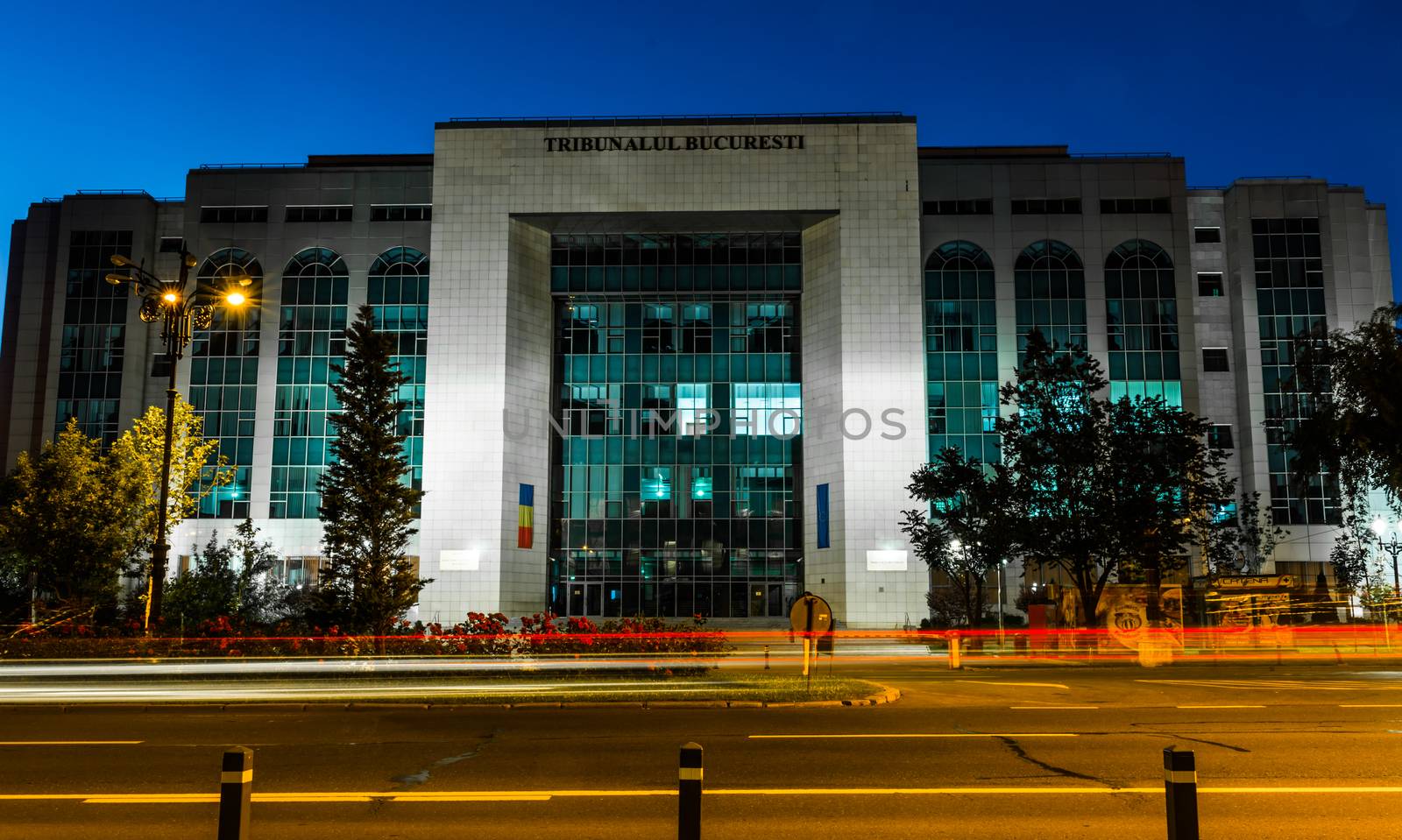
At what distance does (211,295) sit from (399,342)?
40.4 meters

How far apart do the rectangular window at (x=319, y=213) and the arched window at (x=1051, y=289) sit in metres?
42.3

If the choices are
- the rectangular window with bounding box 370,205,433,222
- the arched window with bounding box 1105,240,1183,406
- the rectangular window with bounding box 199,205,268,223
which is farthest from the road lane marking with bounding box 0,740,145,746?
the arched window with bounding box 1105,240,1183,406

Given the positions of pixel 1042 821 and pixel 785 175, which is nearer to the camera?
pixel 1042 821

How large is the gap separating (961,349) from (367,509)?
39044 mm

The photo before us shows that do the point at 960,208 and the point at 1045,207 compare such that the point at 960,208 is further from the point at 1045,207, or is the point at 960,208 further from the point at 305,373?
the point at 305,373

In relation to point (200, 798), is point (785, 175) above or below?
above

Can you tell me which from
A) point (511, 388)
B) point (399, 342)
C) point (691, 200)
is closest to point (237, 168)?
point (399, 342)

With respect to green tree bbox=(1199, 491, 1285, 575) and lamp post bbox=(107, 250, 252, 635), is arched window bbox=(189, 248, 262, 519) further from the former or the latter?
green tree bbox=(1199, 491, 1285, 575)

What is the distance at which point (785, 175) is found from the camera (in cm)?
6222

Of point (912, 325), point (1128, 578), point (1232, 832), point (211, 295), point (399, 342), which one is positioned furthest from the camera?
point (399, 342)

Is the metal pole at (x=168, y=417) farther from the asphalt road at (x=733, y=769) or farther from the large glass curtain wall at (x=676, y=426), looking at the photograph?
the large glass curtain wall at (x=676, y=426)

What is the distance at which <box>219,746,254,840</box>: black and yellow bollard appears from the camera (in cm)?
589

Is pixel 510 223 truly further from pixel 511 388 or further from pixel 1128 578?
pixel 1128 578

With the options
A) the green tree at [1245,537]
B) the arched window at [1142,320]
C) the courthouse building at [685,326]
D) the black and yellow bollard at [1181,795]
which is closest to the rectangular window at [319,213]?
the courthouse building at [685,326]
